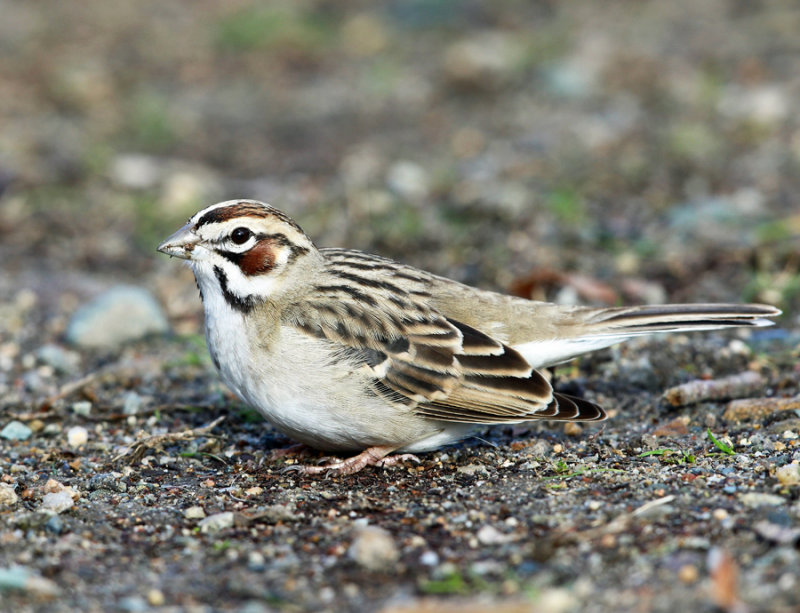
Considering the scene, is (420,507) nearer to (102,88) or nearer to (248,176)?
(248,176)

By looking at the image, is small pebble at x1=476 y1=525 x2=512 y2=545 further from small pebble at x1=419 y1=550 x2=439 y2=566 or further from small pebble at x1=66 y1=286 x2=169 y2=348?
small pebble at x1=66 y1=286 x2=169 y2=348

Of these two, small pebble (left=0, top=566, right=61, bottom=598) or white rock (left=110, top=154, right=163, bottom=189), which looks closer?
small pebble (left=0, top=566, right=61, bottom=598)

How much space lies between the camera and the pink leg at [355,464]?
6.53 metres

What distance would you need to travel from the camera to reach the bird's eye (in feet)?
21.9

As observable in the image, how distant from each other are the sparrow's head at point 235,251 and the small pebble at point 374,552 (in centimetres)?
200

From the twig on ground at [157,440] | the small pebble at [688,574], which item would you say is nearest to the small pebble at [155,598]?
the twig on ground at [157,440]

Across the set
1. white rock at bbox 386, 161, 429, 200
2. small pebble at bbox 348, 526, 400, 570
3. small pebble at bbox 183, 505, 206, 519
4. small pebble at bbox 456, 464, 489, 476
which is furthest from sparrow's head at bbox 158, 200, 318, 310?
white rock at bbox 386, 161, 429, 200

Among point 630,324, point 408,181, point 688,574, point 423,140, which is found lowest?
point 688,574

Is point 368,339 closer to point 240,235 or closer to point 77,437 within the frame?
point 240,235

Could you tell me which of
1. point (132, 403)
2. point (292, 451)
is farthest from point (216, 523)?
point (132, 403)

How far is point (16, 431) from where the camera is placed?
7324mm

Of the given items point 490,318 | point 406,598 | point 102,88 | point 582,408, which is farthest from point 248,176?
point 406,598

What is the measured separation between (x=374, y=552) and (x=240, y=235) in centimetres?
245

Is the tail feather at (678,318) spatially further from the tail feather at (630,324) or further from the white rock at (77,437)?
the white rock at (77,437)
